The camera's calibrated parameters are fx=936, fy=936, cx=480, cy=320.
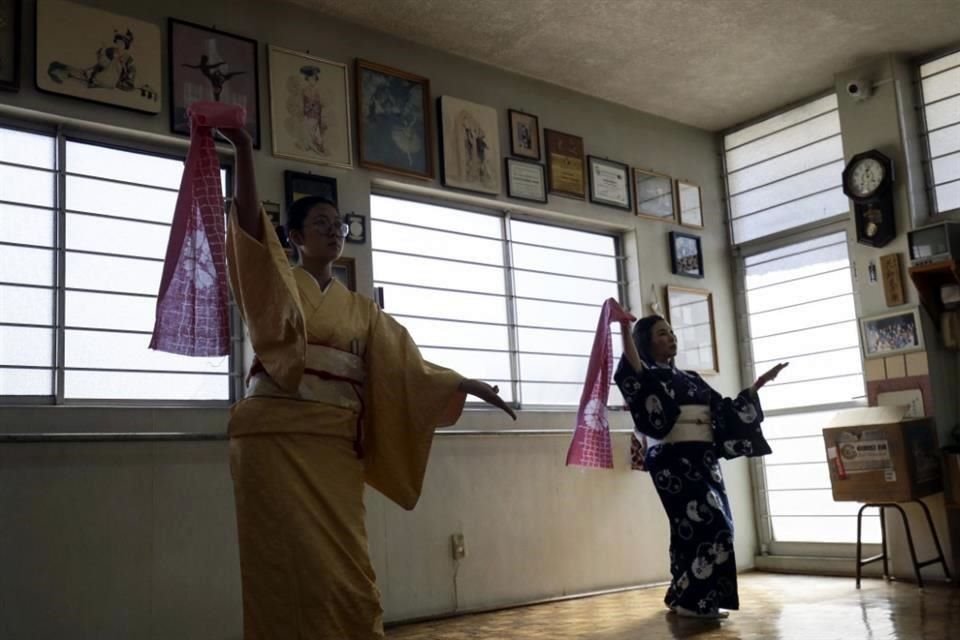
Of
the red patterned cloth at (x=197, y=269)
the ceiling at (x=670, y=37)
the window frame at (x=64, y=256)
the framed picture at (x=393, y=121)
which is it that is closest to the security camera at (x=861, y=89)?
the ceiling at (x=670, y=37)

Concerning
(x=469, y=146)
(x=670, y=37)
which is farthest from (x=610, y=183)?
(x=469, y=146)

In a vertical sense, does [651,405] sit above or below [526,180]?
below

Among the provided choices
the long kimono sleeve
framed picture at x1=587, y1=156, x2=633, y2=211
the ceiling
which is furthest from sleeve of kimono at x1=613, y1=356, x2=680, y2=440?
the ceiling

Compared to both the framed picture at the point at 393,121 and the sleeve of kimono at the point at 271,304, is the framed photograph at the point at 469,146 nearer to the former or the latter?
the framed picture at the point at 393,121

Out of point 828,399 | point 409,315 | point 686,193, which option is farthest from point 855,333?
point 409,315

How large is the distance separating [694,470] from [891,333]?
1.82 m

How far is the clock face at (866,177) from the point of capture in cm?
550

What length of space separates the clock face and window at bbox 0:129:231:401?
3816mm

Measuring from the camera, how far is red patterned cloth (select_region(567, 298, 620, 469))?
15.9ft

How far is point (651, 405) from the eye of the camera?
4.40 m

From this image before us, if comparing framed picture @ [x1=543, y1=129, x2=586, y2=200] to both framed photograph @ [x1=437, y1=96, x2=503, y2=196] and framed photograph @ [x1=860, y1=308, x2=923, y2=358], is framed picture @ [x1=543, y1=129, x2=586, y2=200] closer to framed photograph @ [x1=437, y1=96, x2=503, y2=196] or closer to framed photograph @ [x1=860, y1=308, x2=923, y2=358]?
framed photograph @ [x1=437, y1=96, x2=503, y2=196]

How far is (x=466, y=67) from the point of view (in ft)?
17.4

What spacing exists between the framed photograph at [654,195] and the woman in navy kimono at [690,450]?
1.65 m

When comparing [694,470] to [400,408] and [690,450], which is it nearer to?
[690,450]
